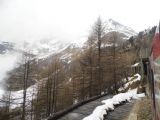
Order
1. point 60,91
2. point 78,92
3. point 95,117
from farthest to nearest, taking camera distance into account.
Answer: point 60,91 → point 78,92 → point 95,117

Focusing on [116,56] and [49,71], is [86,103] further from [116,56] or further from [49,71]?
[49,71]

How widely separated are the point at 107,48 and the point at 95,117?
39.4m

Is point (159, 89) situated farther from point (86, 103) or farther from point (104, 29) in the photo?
point (104, 29)

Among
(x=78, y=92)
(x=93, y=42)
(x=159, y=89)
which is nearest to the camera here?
(x=159, y=89)

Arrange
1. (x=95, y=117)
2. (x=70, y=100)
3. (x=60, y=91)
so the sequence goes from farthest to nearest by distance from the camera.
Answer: (x=60, y=91) < (x=70, y=100) < (x=95, y=117)

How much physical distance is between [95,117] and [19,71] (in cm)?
3571

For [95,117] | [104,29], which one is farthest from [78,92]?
[95,117]

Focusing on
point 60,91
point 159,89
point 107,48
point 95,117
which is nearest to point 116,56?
point 107,48

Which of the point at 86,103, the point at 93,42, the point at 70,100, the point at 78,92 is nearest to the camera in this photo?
the point at 86,103

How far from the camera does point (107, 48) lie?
2295 inches

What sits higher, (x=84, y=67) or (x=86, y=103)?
(x=84, y=67)

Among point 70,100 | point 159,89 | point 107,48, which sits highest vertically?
point 107,48

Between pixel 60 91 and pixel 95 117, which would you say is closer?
pixel 95 117

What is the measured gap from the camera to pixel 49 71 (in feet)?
202
